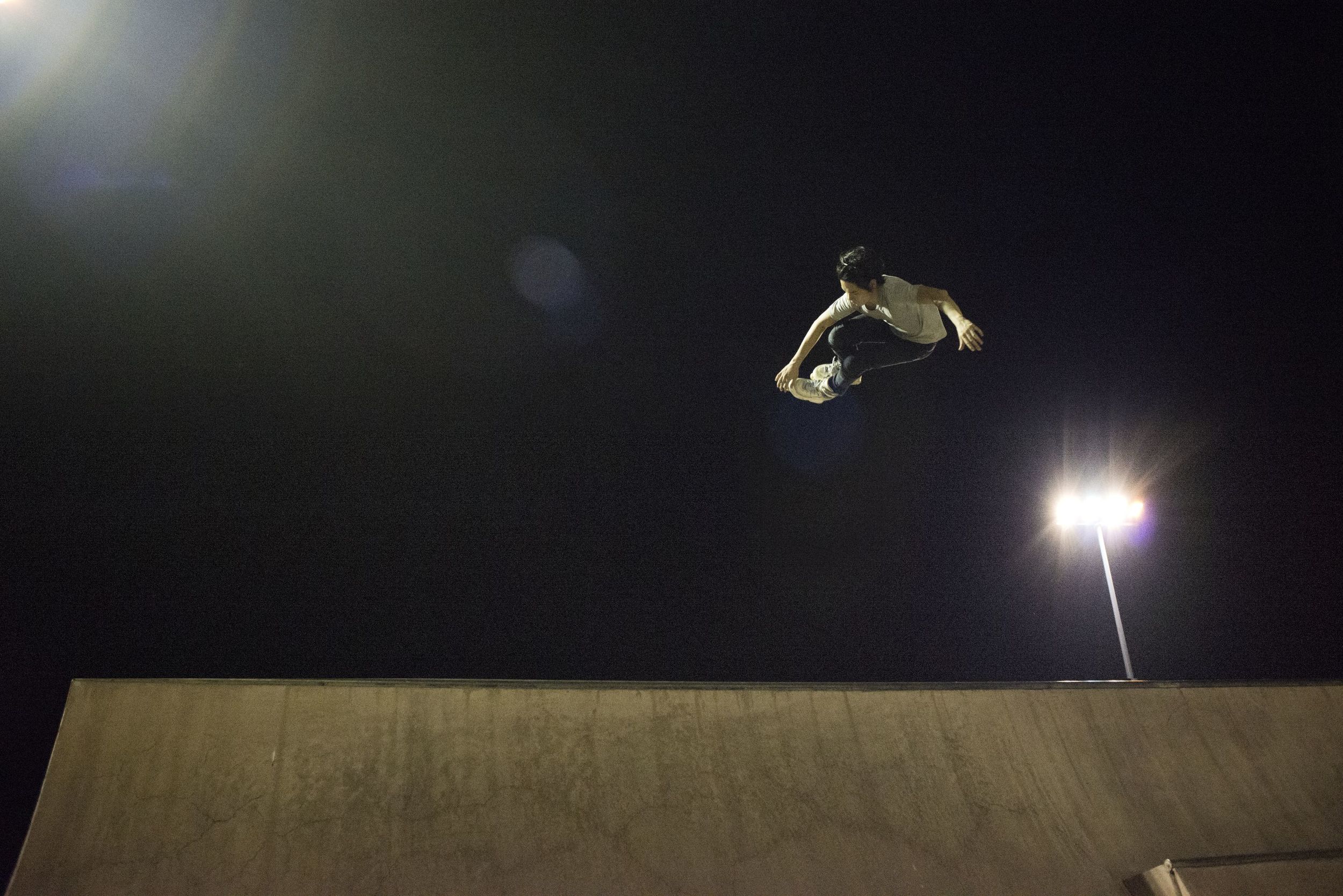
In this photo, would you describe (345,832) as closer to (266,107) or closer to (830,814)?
(830,814)

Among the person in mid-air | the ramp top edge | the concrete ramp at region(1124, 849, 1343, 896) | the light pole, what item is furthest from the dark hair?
the light pole

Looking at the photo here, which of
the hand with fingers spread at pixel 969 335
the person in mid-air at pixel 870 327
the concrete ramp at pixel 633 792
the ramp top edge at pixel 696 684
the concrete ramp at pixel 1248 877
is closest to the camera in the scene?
the concrete ramp at pixel 633 792

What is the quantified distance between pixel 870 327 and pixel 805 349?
0.48 m

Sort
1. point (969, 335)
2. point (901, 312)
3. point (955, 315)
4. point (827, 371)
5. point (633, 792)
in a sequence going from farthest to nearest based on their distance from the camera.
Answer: point (827, 371) → point (901, 312) → point (955, 315) → point (969, 335) → point (633, 792)

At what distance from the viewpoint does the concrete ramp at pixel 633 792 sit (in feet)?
12.3

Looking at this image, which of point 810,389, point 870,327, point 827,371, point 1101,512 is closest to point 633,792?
point 810,389

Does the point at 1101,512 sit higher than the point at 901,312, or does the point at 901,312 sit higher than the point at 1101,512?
the point at 1101,512

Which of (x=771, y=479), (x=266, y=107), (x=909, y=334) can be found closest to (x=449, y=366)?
(x=266, y=107)

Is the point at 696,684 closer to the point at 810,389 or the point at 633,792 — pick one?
the point at 633,792

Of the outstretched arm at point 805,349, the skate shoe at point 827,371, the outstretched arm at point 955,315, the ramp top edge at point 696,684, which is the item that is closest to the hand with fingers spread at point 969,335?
the outstretched arm at point 955,315

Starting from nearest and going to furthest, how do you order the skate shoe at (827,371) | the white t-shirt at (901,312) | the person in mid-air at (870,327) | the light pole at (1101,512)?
the person in mid-air at (870,327) → the white t-shirt at (901,312) → the skate shoe at (827,371) → the light pole at (1101,512)

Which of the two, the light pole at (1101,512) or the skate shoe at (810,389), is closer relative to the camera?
the skate shoe at (810,389)

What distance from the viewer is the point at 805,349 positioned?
5.35 meters

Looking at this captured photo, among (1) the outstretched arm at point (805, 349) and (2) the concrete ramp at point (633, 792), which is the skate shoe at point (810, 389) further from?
(2) the concrete ramp at point (633, 792)
